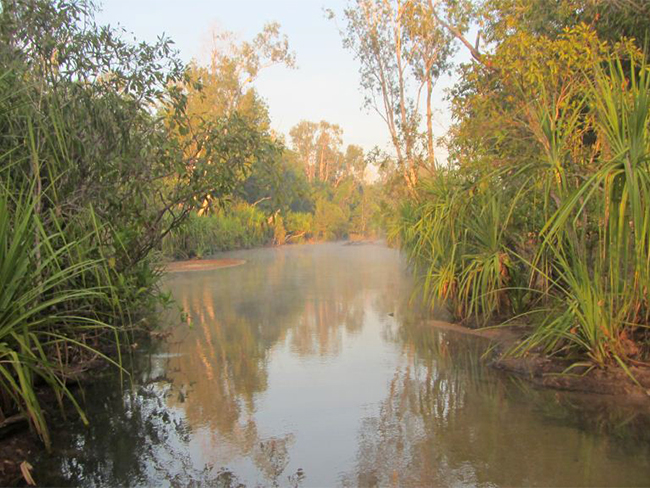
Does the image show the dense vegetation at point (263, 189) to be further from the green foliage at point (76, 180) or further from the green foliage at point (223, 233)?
the green foliage at point (223, 233)

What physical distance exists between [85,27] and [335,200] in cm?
4244

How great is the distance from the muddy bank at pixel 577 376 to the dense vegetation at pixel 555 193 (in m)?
0.10

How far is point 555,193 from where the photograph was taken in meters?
5.48

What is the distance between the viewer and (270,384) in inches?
208

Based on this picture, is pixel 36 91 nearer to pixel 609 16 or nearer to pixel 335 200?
pixel 609 16

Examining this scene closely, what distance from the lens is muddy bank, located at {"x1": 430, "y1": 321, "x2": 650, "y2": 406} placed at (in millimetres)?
4508

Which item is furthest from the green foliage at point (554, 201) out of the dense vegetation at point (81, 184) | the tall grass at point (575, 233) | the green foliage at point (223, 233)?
the green foliage at point (223, 233)

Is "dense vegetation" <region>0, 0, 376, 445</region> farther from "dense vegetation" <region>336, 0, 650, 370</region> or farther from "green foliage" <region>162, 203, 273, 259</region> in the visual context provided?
"green foliage" <region>162, 203, 273, 259</region>

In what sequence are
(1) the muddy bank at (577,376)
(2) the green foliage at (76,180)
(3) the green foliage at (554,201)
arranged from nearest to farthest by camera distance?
1. (2) the green foliage at (76,180)
2. (3) the green foliage at (554,201)
3. (1) the muddy bank at (577,376)

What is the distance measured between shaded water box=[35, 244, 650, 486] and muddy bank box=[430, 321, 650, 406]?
0.16 metres

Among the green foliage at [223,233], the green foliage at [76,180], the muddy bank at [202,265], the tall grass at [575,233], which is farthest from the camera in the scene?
the green foliage at [223,233]

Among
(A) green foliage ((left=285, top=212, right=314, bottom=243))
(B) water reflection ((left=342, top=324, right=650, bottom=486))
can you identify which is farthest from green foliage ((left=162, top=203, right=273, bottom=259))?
(B) water reflection ((left=342, top=324, right=650, bottom=486))

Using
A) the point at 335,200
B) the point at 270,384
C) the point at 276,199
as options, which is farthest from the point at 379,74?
the point at 335,200

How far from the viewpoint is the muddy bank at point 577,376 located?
177 inches
